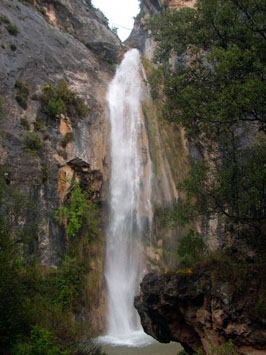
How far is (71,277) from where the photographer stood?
1739 centimetres

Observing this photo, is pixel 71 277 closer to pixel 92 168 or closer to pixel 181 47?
pixel 92 168

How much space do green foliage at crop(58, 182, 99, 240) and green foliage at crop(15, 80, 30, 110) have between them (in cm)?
565

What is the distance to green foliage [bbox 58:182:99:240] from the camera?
61.7 ft

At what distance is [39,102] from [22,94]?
3.66 feet

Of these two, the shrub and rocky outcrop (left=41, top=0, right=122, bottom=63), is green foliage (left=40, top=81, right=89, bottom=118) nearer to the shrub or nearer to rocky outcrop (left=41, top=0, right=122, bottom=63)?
the shrub

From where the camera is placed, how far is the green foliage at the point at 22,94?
68.0ft

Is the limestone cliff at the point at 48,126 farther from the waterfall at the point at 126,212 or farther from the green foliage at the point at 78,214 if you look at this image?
the waterfall at the point at 126,212

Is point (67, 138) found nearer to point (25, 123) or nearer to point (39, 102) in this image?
point (25, 123)

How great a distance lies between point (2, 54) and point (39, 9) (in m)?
10.3

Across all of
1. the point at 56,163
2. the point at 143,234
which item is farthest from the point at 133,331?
the point at 56,163

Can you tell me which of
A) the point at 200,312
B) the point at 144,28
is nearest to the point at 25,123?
the point at 200,312

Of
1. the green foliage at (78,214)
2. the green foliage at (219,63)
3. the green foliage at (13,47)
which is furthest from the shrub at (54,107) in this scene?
the green foliage at (219,63)

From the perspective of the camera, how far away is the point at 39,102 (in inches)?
856

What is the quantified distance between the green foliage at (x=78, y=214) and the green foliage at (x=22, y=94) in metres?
5.65
